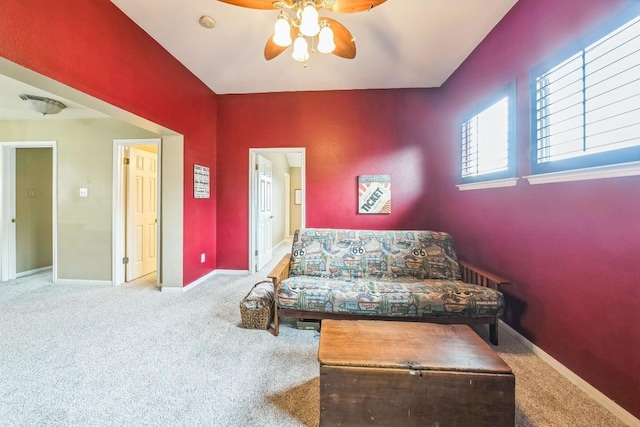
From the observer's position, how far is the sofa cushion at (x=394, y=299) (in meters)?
2.00

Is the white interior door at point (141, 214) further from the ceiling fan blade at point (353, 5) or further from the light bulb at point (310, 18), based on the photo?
the ceiling fan blade at point (353, 5)

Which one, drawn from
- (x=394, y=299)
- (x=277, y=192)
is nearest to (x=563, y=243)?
(x=394, y=299)

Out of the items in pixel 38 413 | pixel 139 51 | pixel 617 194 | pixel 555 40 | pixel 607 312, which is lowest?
pixel 38 413

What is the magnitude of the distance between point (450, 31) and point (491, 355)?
9.18 feet

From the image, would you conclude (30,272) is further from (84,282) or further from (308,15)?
(308,15)

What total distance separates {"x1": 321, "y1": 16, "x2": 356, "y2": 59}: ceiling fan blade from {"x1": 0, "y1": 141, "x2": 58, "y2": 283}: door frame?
411cm

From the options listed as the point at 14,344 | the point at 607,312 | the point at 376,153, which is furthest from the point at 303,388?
the point at 376,153

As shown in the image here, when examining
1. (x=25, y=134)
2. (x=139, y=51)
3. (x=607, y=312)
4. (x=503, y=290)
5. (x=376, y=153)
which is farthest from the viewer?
(x=376, y=153)

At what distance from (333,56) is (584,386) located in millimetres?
3486

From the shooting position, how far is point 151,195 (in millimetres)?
→ 4094

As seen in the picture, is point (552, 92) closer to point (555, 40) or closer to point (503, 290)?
point (555, 40)

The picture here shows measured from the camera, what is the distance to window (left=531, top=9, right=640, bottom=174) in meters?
1.35

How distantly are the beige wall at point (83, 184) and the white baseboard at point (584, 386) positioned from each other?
4736 mm

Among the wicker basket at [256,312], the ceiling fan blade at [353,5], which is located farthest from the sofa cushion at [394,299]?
the ceiling fan blade at [353,5]
